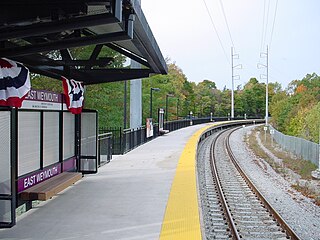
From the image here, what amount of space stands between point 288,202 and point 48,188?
8169mm

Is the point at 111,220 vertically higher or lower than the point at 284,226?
higher

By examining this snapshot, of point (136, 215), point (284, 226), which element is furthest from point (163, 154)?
point (136, 215)

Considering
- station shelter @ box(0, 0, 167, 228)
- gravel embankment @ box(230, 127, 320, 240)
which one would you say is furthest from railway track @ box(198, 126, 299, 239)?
station shelter @ box(0, 0, 167, 228)

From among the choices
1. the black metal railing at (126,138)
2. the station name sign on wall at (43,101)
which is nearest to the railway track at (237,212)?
the black metal railing at (126,138)

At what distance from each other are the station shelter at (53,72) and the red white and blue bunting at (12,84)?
11cm

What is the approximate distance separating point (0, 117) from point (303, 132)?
3269 cm

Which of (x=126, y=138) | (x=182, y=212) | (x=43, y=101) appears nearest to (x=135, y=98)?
(x=126, y=138)

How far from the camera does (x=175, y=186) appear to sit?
10.9 m

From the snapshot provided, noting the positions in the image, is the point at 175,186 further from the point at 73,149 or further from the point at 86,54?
the point at 86,54

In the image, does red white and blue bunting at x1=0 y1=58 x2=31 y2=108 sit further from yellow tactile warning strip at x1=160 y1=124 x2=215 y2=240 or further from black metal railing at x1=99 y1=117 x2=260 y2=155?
black metal railing at x1=99 y1=117 x2=260 y2=155

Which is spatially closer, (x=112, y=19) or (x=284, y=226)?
(x=112, y=19)

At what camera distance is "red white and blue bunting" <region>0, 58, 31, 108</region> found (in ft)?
22.9

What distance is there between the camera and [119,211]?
325 inches

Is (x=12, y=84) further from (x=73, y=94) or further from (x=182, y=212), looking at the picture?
(x=182, y=212)
